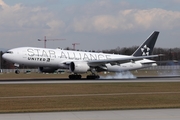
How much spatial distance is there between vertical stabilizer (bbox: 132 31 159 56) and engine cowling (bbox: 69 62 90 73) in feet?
39.6

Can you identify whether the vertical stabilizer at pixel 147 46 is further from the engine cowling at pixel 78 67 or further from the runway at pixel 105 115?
the runway at pixel 105 115

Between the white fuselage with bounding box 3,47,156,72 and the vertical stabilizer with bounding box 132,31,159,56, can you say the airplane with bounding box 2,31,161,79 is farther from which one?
the vertical stabilizer with bounding box 132,31,159,56

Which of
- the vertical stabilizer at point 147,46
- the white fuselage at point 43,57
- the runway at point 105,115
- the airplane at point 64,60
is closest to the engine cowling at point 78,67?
the airplane at point 64,60

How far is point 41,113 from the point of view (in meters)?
15.1

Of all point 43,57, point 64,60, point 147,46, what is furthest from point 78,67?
point 147,46

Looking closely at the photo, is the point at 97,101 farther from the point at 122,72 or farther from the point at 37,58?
the point at 122,72

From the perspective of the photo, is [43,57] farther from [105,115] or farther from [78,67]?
[105,115]

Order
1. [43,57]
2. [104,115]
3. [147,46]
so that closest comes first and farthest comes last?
[104,115], [43,57], [147,46]

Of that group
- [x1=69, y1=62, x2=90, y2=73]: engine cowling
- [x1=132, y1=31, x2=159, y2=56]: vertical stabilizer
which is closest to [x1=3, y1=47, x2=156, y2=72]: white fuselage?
[x1=69, y1=62, x2=90, y2=73]: engine cowling

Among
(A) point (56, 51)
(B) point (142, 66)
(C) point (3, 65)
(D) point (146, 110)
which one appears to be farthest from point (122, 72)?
(C) point (3, 65)

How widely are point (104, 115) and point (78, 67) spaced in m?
32.4

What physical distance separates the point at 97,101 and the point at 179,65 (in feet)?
234

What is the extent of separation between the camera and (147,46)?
5650 cm

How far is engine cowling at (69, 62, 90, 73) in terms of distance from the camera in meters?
46.8
